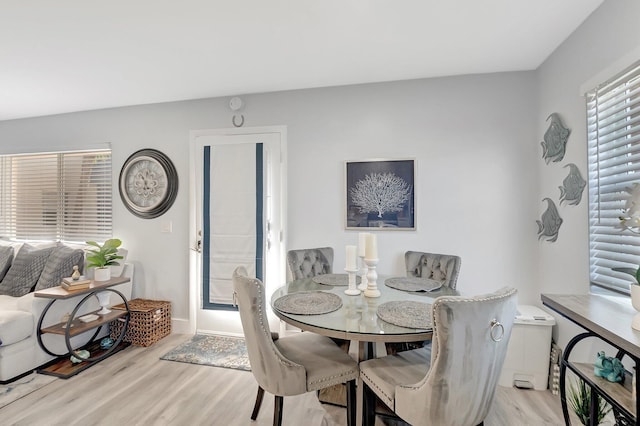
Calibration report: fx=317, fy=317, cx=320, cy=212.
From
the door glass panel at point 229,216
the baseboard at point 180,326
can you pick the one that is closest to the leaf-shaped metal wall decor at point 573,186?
the door glass panel at point 229,216

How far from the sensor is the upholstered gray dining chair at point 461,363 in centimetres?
123

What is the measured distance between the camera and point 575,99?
216cm

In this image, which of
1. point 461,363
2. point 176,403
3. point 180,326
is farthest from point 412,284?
point 180,326

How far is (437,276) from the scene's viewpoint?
2529mm

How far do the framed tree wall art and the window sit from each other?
9.31 feet

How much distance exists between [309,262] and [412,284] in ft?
2.99

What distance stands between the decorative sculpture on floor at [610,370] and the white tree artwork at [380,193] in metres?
1.75

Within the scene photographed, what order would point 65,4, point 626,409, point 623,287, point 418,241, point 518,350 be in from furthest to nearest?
point 418,241
point 518,350
point 65,4
point 623,287
point 626,409

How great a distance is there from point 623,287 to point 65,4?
3495 millimetres

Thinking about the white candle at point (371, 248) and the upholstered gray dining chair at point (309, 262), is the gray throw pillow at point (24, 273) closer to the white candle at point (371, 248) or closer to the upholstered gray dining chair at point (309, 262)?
the upholstered gray dining chair at point (309, 262)

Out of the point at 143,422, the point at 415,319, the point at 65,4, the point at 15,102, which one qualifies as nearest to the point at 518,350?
the point at 415,319

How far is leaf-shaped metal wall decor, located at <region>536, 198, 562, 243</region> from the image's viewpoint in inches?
94.3

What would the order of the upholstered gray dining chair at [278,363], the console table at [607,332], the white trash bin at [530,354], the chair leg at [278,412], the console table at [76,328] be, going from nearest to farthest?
the console table at [607,332] < the upholstered gray dining chair at [278,363] < the chair leg at [278,412] < the white trash bin at [530,354] < the console table at [76,328]

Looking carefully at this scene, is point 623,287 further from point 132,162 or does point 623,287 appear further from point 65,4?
point 132,162
